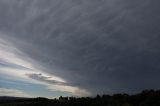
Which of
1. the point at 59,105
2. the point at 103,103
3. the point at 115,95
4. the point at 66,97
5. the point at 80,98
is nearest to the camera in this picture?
the point at 103,103

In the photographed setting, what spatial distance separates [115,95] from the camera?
340 ft

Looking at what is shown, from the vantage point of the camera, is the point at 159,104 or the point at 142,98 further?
the point at 142,98

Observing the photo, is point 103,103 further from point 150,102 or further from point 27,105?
point 27,105

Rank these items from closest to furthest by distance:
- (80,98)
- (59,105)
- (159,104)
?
1. (159,104)
2. (59,105)
3. (80,98)

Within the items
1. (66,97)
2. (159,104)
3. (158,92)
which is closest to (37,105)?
(66,97)

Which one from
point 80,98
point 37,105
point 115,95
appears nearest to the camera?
point 115,95

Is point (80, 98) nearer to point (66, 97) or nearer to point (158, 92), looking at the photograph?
point (66, 97)

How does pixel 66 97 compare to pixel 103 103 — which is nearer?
pixel 103 103

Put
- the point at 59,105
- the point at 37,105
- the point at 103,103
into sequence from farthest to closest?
1. the point at 37,105
2. the point at 59,105
3. the point at 103,103

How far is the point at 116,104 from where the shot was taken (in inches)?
3381

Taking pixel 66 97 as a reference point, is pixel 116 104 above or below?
below

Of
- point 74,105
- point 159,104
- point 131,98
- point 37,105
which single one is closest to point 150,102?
point 159,104

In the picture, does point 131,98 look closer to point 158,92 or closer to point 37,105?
point 158,92

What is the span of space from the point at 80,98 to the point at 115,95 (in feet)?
63.2
